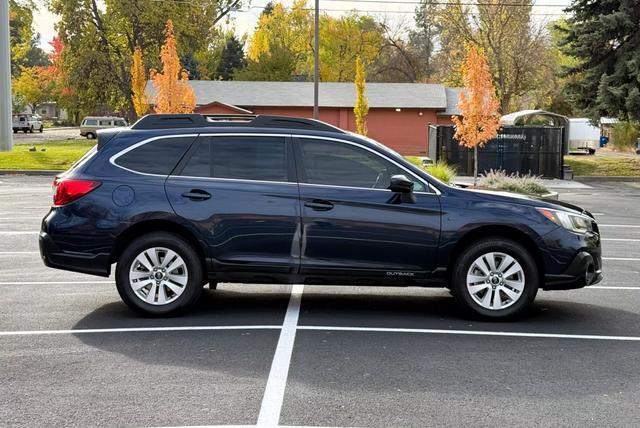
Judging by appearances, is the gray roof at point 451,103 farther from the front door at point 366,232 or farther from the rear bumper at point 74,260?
the rear bumper at point 74,260

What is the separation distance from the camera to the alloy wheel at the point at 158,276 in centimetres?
744

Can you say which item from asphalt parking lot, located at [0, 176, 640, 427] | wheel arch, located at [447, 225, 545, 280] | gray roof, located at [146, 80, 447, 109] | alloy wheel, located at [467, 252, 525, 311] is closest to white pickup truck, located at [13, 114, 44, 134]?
gray roof, located at [146, 80, 447, 109]

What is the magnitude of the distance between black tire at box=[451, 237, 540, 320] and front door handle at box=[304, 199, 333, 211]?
1.28m

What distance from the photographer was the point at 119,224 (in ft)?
24.4

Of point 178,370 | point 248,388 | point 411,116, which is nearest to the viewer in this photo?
point 248,388

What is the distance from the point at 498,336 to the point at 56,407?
370 centimetres

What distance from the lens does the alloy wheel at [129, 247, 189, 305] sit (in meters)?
7.44

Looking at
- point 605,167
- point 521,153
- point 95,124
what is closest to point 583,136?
point 605,167

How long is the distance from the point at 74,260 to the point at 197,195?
50.0 inches

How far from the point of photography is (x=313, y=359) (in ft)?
20.0

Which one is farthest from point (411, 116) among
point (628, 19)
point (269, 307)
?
point (269, 307)

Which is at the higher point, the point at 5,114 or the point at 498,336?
the point at 5,114

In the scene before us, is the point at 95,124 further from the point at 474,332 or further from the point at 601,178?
the point at 474,332

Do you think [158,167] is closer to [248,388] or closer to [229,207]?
[229,207]
